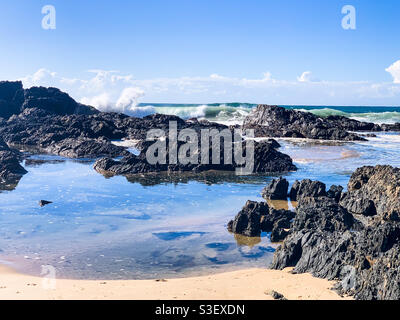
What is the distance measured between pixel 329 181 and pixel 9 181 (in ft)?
51.4

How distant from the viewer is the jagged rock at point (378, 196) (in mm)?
13938

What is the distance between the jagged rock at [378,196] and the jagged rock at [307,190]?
3.12 ft

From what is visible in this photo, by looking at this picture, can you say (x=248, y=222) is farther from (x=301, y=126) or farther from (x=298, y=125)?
(x=298, y=125)

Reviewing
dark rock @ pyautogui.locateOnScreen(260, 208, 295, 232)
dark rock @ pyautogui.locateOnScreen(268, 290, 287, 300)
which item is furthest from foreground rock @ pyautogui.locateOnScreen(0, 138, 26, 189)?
dark rock @ pyautogui.locateOnScreen(268, 290, 287, 300)

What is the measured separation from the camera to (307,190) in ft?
56.9

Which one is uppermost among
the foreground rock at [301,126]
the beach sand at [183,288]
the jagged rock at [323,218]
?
the foreground rock at [301,126]

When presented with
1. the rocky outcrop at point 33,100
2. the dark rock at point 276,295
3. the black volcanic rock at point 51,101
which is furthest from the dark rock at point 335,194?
the black volcanic rock at point 51,101

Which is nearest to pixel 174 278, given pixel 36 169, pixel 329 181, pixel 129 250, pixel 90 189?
pixel 129 250

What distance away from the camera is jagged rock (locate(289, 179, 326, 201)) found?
17.0 meters

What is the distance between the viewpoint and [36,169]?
2636 centimetres

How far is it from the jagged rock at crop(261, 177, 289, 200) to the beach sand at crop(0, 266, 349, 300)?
8.05 metres

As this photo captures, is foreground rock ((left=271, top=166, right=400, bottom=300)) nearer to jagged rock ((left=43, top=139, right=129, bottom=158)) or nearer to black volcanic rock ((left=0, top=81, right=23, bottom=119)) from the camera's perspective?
jagged rock ((left=43, top=139, right=129, bottom=158))
